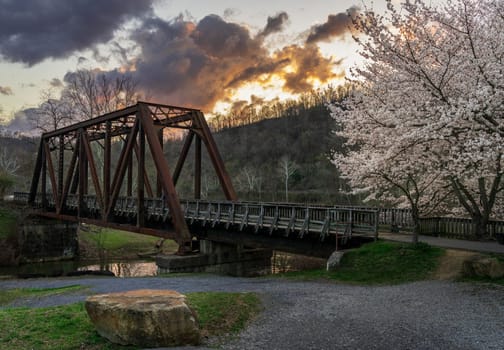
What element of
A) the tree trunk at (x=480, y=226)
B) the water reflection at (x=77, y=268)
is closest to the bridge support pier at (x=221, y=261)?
the water reflection at (x=77, y=268)

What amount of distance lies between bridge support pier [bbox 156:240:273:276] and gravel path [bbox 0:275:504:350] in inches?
322

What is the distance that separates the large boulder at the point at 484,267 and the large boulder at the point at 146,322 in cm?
990

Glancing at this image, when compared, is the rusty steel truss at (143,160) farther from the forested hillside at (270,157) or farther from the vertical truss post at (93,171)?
the forested hillside at (270,157)

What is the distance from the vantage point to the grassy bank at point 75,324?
8.46 m

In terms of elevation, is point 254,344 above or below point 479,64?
below

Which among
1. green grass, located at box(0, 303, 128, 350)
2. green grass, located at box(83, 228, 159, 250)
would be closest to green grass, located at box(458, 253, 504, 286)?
green grass, located at box(0, 303, 128, 350)

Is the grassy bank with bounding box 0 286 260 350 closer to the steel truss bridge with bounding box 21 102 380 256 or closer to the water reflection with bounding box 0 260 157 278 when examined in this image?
the steel truss bridge with bounding box 21 102 380 256

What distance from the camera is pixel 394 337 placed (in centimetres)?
867

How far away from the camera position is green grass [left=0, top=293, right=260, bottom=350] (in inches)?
333

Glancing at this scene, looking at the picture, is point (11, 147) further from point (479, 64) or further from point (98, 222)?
point (479, 64)

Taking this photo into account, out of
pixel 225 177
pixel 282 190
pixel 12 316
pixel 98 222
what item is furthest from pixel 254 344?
pixel 282 190

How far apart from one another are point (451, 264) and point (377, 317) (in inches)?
246

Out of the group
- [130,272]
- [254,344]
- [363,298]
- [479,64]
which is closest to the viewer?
[254,344]

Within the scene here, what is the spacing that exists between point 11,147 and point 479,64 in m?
122
